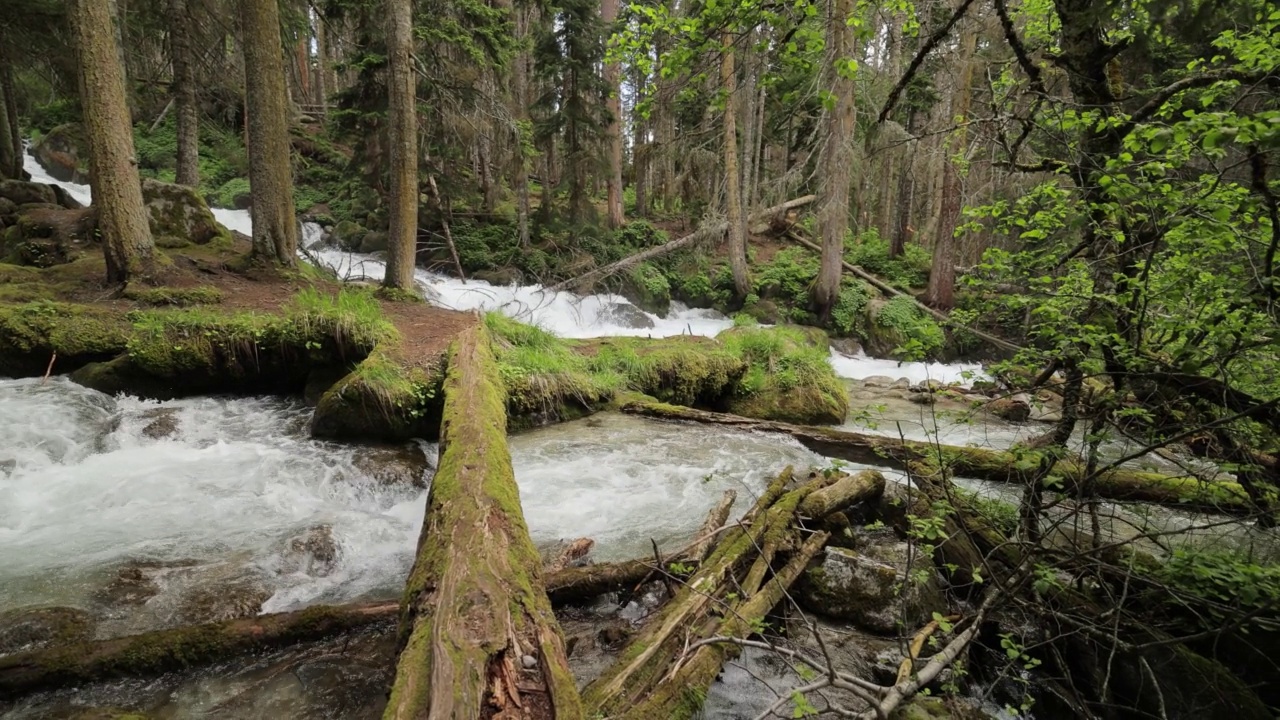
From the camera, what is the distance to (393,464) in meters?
5.89

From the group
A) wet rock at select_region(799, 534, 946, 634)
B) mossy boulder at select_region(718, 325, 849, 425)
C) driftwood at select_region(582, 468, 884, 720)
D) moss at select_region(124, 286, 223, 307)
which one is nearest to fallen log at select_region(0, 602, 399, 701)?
driftwood at select_region(582, 468, 884, 720)

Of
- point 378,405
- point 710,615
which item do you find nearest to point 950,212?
point 378,405

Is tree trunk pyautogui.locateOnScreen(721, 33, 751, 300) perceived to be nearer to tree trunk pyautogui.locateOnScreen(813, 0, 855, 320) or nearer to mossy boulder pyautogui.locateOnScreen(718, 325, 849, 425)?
tree trunk pyautogui.locateOnScreen(813, 0, 855, 320)

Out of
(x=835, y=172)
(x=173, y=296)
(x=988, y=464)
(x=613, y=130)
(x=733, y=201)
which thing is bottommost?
(x=988, y=464)

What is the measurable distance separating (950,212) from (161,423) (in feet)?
55.8

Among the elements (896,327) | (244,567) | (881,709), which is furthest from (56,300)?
(896,327)

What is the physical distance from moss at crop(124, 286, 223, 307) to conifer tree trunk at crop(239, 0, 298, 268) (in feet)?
6.71

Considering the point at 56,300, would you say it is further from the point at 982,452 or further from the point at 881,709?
the point at 982,452

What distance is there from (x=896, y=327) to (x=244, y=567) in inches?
617

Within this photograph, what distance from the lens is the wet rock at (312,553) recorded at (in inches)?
166

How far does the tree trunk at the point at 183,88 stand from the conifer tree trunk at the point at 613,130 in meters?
10.2

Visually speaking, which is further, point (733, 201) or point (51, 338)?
point (733, 201)

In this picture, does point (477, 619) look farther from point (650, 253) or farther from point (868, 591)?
point (650, 253)

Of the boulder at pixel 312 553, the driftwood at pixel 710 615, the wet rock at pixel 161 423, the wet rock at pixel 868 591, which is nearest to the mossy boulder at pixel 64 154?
the wet rock at pixel 161 423
